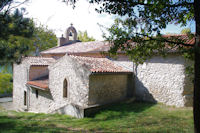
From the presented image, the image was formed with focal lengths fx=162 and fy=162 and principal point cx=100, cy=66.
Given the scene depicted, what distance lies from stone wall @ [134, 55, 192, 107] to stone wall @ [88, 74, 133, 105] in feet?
3.37

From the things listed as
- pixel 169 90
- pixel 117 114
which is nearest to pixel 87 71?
pixel 117 114

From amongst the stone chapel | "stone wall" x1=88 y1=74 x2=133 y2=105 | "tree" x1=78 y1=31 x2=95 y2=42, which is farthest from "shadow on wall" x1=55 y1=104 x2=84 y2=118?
"tree" x1=78 y1=31 x2=95 y2=42

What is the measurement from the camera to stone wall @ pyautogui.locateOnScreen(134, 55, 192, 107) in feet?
31.5

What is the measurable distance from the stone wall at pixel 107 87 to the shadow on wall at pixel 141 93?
51 centimetres

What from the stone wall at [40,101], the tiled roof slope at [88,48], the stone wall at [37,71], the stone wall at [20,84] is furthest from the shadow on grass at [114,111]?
the stone wall at [20,84]

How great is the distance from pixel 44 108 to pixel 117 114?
658cm

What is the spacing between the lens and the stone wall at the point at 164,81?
9602 mm

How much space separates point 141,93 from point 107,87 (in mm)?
2954

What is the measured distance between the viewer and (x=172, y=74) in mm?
9945

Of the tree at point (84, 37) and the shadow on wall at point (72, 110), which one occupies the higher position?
the tree at point (84, 37)

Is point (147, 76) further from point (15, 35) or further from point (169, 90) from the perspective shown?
point (15, 35)

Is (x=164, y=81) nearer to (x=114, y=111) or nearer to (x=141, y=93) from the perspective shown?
(x=141, y=93)

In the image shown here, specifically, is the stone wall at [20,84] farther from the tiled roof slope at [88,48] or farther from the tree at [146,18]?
the tree at [146,18]

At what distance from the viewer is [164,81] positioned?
33.8ft
